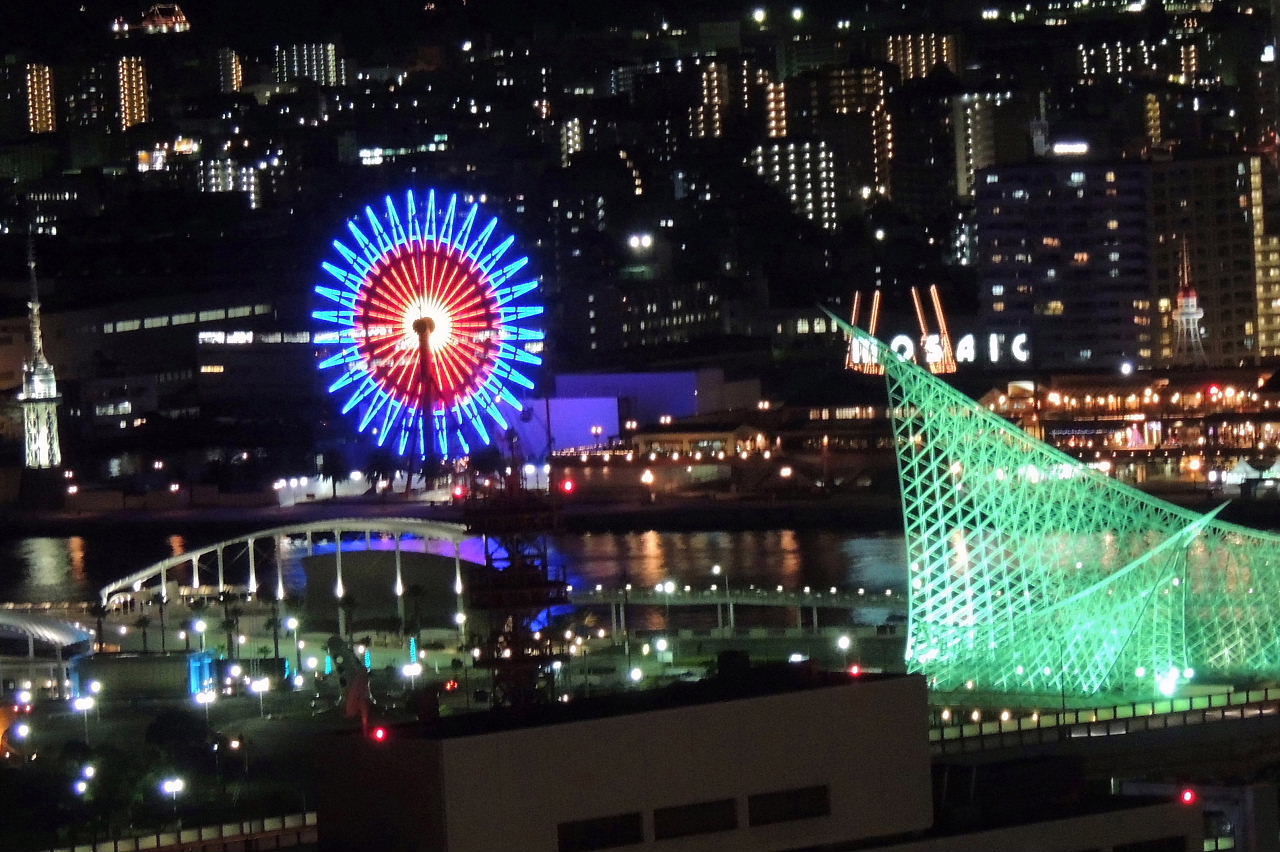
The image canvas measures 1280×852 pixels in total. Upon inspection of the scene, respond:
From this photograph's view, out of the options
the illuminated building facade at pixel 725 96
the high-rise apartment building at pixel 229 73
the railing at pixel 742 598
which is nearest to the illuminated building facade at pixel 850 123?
the illuminated building facade at pixel 725 96

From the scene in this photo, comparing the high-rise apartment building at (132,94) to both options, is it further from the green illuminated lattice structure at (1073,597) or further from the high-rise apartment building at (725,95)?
the green illuminated lattice structure at (1073,597)

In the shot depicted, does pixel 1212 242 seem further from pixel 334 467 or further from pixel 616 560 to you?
pixel 616 560

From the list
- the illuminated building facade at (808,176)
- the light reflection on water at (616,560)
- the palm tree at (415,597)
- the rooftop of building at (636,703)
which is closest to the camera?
the rooftop of building at (636,703)

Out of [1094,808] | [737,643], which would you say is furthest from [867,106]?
[1094,808]

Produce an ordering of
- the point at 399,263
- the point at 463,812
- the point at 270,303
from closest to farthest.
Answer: the point at 463,812 < the point at 399,263 < the point at 270,303

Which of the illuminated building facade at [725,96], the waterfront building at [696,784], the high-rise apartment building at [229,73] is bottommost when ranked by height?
the waterfront building at [696,784]

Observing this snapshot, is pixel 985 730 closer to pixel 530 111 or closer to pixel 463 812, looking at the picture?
pixel 463 812

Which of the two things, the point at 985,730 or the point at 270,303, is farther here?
the point at 270,303

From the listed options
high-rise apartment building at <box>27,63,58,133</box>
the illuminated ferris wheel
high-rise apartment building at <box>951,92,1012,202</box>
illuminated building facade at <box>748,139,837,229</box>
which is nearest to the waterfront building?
the illuminated ferris wheel
